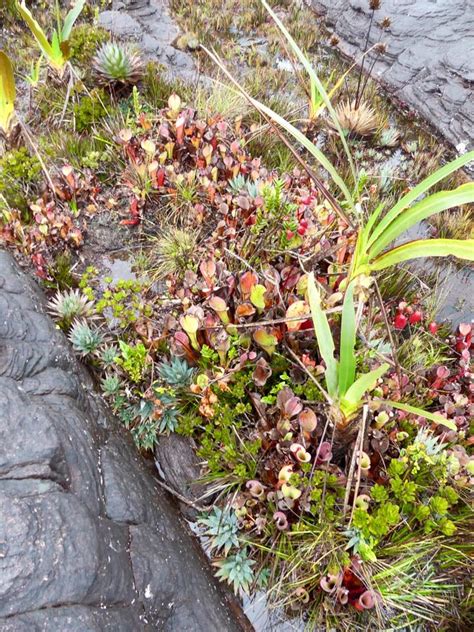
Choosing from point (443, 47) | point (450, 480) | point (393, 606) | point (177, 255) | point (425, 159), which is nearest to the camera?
point (393, 606)

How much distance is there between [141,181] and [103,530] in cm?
293

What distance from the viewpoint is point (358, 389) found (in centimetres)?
208

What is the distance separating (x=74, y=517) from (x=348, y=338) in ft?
4.84

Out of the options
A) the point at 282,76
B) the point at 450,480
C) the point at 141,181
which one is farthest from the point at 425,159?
the point at 450,480

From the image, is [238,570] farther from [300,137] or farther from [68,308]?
[300,137]

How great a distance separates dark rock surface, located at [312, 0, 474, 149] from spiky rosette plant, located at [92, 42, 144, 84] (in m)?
4.11

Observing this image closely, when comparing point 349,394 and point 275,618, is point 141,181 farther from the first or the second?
point 275,618

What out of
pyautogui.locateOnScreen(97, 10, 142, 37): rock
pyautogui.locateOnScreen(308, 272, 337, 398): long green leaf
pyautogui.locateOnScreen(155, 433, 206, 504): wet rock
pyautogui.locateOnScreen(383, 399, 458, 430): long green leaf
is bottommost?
pyautogui.locateOnScreen(155, 433, 206, 504): wet rock

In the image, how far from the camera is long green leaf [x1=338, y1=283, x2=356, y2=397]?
6.77ft

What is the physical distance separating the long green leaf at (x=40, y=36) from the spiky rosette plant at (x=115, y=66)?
412 millimetres

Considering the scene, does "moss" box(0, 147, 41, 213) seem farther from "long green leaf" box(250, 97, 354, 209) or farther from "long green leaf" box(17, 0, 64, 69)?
"long green leaf" box(250, 97, 354, 209)

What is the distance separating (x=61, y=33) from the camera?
4762mm

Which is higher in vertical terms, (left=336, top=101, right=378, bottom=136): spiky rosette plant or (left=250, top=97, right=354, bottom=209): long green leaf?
(left=250, top=97, right=354, bottom=209): long green leaf

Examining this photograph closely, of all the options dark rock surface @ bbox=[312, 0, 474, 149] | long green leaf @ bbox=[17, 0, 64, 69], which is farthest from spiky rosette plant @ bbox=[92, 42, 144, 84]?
dark rock surface @ bbox=[312, 0, 474, 149]
